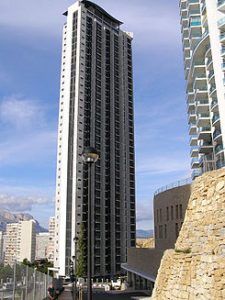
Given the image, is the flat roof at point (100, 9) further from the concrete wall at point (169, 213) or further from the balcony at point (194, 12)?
the concrete wall at point (169, 213)

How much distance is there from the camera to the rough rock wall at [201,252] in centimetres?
1298

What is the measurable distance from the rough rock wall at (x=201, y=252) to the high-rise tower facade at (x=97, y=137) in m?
79.4

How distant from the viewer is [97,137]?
114062mm

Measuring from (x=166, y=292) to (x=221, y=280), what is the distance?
229 inches

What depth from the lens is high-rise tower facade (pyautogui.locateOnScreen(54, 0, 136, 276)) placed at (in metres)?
101

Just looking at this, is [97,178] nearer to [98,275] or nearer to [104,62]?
[98,275]

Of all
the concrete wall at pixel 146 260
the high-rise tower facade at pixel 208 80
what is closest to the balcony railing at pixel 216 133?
the high-rise tower facade at pixel 208 80

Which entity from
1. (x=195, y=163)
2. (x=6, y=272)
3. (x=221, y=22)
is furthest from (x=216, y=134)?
(x=6, y=272)

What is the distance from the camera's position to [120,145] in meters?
121

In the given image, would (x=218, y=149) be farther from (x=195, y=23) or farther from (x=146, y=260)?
(x=195, y=23)

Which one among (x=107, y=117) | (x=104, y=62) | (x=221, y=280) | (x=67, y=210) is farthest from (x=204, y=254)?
(x=104, y=62)

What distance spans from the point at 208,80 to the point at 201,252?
44673 millimetres

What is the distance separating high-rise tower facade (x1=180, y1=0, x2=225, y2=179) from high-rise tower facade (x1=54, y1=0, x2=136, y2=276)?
4364 cm

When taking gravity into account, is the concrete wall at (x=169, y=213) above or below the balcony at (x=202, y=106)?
below
